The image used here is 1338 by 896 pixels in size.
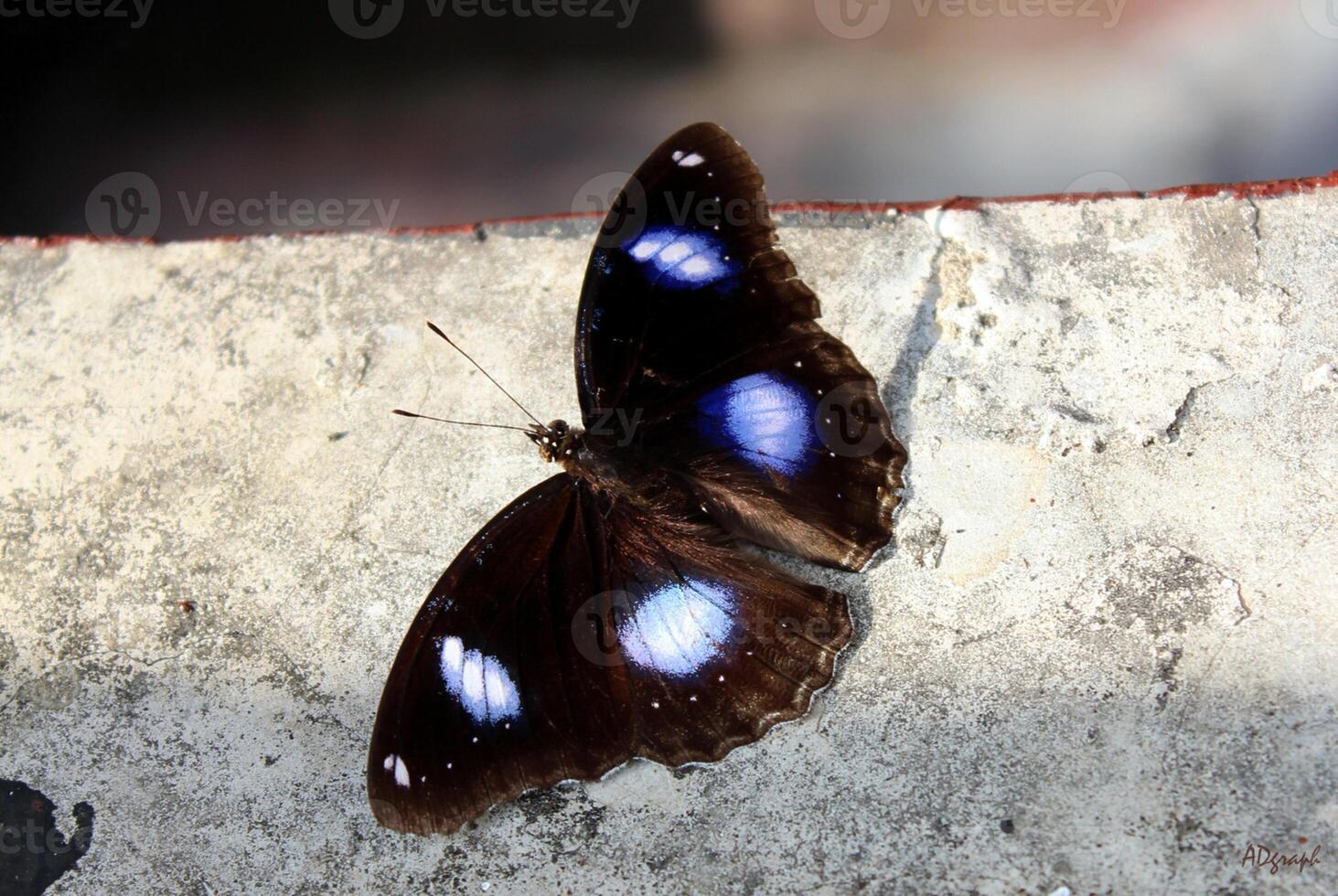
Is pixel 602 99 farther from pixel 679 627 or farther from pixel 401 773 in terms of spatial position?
pixel 401 773

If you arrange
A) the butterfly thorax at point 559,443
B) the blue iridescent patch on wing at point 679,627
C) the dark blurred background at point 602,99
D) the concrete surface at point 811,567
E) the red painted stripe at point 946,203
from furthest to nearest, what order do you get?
the dark blurred background at point 602,99 < the red painted stripe at point 946,203 < the butterfly thorax at point 559,443 < the blue iridescent patch on wing at point 679,627 < the concrete surface at point 811,567

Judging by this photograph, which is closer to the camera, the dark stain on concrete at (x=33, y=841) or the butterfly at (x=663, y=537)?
the butterfly at (x=663, y=537)

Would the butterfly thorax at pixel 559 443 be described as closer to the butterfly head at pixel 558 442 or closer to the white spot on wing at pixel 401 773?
the butterfly head at pixel 558 442

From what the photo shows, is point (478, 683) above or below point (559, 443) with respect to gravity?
below

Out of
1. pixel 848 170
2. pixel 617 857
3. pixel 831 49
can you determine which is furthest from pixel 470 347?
pixel 831 49

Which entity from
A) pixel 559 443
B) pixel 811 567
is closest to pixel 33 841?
pixel 559 443

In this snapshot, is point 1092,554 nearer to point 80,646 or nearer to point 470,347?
point 470,347

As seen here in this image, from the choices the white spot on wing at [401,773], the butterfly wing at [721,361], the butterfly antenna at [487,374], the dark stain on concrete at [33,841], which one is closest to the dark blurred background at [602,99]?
the butterfly antenna at [487,374]
